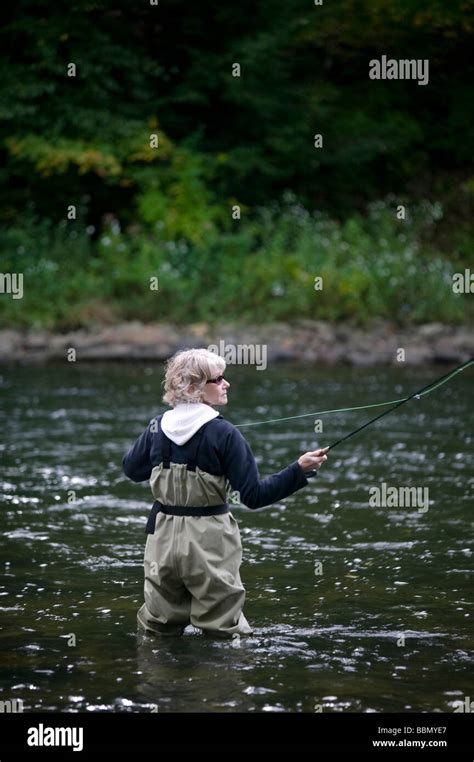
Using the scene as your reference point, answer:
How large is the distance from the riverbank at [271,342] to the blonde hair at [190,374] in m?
13.2

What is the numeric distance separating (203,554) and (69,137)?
1970 centimetres

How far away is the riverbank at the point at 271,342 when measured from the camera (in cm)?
1856

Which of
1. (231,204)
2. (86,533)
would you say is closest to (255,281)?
(231,204)

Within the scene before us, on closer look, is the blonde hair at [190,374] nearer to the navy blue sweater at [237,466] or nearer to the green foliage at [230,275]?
the navy blue sweater at [237,466]

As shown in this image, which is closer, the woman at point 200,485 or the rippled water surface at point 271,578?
the rippled water surface at point 271,578

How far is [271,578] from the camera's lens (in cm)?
696

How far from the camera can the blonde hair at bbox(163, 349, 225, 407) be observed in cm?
524

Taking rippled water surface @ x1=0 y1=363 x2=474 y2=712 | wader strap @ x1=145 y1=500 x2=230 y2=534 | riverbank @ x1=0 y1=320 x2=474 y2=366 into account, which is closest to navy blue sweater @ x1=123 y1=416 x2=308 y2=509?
wader strap @ x1=145 y1=500 x2=230 y2=534

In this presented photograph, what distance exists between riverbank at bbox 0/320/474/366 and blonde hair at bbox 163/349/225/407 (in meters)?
13.2

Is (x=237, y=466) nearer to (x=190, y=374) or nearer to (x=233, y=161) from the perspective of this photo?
(x=190, y=374)

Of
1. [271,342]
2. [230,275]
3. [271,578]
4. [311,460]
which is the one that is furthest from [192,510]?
[230,275]

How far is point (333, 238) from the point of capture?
2195 centimetres

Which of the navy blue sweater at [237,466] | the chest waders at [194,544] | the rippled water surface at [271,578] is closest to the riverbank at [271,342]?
the rippled water surface at [271,578]

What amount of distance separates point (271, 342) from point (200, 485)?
13.9m
